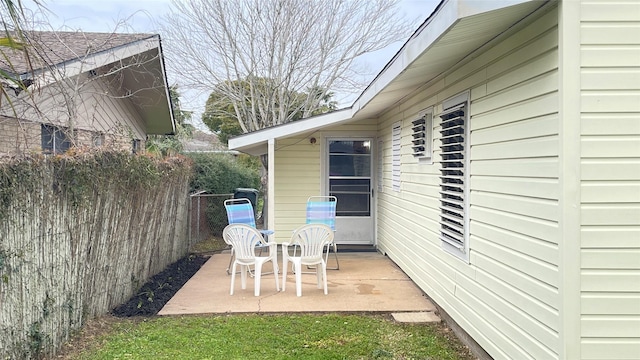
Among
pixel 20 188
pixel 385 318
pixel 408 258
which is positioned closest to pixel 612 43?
pixel 385 318

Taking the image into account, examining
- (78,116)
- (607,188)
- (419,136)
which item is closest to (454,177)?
(419,136)

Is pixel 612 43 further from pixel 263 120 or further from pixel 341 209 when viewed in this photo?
pixel 263 120

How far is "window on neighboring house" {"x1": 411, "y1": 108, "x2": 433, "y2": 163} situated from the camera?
514 centimetres

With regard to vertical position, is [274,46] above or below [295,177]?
above

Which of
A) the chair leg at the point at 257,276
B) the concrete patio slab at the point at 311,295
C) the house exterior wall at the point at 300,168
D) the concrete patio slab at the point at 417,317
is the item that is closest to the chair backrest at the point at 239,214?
the concrete patio slab at the point at 311,295

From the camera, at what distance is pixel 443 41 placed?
10.6ft

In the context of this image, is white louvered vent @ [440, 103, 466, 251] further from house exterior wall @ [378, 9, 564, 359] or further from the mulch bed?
the mulch bed

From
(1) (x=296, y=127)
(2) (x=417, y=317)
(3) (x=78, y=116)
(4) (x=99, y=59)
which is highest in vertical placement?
(4) (x=99, y=59)

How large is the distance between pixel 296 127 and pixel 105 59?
2.97 m

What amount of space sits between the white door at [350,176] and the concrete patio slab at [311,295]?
1.87 m

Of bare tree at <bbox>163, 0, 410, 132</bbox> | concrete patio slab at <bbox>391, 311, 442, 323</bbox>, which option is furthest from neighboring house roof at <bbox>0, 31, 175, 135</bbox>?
bare tree at <bbox>163, 0, 410, 132</bbox>

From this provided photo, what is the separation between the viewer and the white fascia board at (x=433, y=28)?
8.30 ft

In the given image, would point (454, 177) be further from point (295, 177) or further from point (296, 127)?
point (295, 177)

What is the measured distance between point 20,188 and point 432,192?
3.91 meters
